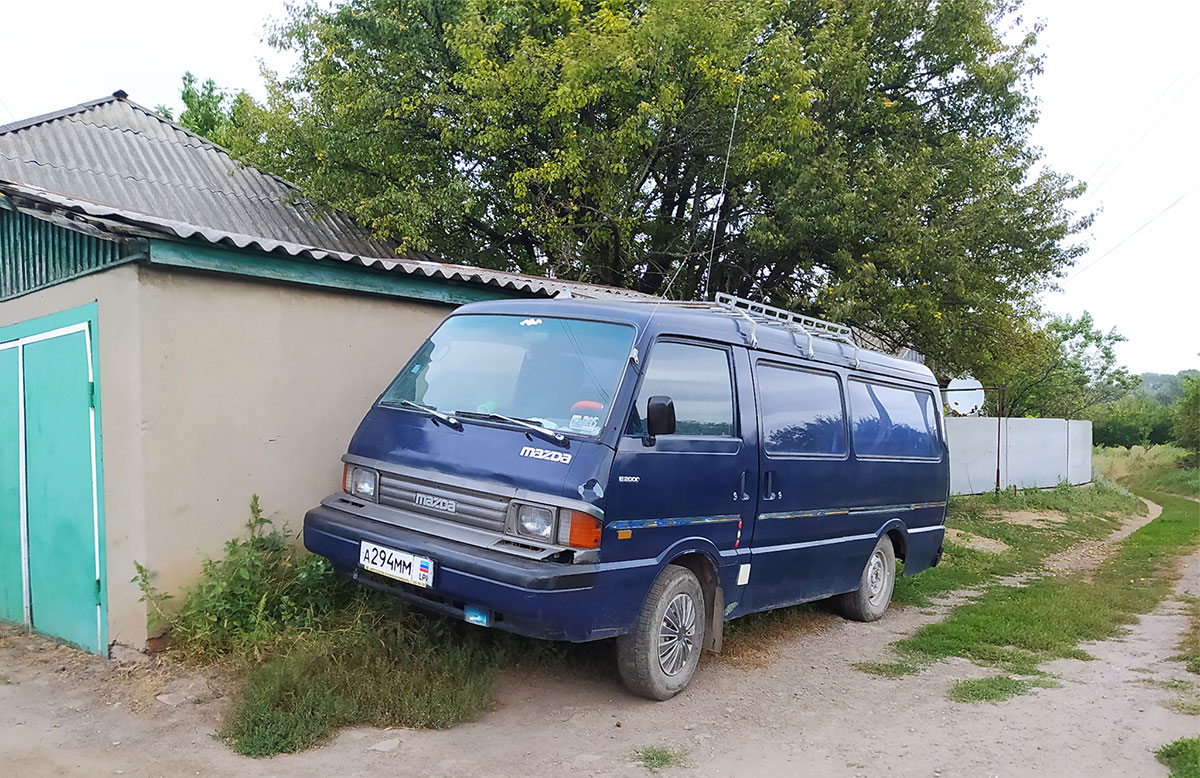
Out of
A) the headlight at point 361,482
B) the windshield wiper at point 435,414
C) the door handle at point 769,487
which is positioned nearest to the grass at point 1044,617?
the door handle at point 769,487

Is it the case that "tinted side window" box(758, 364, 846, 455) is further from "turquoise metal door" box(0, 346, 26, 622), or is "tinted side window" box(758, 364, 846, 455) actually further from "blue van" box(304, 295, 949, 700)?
"turquoise metal door" box(0, 346, 26, 622)

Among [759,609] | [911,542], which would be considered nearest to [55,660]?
[759,609]

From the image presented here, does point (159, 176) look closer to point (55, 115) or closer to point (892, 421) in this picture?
point (55, 115)

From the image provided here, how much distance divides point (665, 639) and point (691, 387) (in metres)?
1.50

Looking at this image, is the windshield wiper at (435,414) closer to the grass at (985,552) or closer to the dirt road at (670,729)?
the dirt road at (670,729)

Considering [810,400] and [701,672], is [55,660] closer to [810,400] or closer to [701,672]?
[701,672]

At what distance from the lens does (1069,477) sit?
76.6ft

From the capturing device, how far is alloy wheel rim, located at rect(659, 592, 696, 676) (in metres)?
5.12

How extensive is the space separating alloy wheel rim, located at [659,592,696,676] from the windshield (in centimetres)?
125

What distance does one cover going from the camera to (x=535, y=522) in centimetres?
455

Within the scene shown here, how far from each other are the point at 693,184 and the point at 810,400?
318 inches

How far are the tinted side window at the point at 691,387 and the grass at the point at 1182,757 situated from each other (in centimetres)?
280

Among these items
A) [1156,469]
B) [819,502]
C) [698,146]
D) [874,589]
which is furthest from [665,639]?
[1156,469]

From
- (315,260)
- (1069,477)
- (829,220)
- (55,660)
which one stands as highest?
(829,220)
